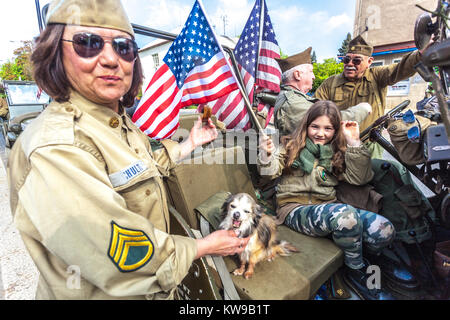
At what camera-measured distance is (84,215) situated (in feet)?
2.86

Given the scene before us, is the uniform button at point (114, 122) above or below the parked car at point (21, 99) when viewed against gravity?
below

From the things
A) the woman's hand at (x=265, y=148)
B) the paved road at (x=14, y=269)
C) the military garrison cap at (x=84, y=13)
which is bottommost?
the paved road at (x=14, y=269)

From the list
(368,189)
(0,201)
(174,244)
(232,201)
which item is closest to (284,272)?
(232,201)

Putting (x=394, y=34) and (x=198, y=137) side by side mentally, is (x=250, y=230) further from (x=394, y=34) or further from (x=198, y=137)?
(x=394, y=34)

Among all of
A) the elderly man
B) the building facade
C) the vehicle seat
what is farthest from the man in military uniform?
the building facade

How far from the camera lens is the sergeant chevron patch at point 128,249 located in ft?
2.98

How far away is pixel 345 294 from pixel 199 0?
280 cm

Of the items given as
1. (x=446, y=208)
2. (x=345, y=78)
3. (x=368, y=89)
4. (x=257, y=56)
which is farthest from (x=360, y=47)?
(x=446, y=208)

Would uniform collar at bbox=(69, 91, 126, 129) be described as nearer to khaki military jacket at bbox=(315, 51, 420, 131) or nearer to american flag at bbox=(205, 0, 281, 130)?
american flag at bbox=(205, 0, 281, 130)

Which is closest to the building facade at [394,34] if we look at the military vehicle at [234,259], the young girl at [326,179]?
the young girl at [326,179]

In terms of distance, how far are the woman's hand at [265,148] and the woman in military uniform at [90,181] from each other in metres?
1.01

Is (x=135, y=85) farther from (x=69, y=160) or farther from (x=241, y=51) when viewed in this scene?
(x=241, y=51)

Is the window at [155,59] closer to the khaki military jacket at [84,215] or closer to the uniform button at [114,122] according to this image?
the uniform button at [114,122]

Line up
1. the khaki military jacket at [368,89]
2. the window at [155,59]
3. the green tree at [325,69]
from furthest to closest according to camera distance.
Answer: the window at [155,59]
the green tree at [325,69]
the khaki military jacket at [368,89]
